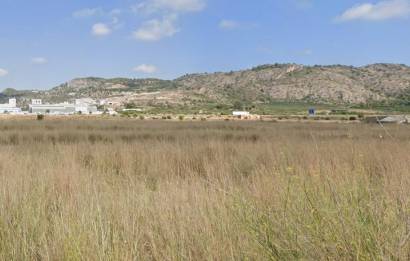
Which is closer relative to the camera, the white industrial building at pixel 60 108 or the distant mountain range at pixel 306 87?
the distant mountain range at pixel 306 87

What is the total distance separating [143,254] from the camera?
3.17 metres

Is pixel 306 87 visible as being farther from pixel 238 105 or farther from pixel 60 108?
pixel 60 108

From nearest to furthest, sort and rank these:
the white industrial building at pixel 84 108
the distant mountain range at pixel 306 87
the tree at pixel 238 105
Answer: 1. the tree at pixel 238 105
2. the white industrial building at pixel 84 108
3. the distant mountain range at pixel 306 87

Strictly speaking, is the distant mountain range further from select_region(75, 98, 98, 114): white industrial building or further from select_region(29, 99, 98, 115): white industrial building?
select_region(29, 99, 98, 115): white industrial building

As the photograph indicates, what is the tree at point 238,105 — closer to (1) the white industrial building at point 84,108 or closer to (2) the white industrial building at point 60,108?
(1) the white industrial building at point 84,108

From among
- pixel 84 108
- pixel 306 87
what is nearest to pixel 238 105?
pixel 306 87

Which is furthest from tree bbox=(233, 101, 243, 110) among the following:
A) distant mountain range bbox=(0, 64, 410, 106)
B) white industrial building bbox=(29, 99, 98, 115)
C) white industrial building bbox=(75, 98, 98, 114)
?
white industrial building bbox=(29, 99, 98, 115)

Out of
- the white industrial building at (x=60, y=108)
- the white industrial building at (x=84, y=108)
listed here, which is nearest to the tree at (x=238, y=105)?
the white industrial building at (x=84, y=108)

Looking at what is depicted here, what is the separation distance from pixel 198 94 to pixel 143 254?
166 meters

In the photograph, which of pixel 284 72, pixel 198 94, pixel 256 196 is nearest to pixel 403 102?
pixel 284 72

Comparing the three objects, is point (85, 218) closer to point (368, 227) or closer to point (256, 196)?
point (256, 196)

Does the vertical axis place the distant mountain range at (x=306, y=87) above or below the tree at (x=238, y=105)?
above

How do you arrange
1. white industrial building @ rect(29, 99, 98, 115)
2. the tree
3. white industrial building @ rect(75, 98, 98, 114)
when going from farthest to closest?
white industrial building @ rect(29, 99, 98, 115) → white industrial building @ rect(75, 98, 98, 114) → the tree

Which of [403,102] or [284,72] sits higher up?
[284,72]
